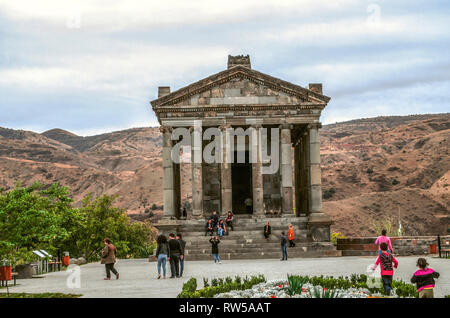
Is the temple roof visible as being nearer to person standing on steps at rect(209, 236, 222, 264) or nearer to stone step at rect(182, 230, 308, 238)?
stone step at rect(182, 230, 308, 238)

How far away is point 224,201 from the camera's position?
1553 inches

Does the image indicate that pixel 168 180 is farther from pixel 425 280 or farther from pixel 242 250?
pixel 425 280

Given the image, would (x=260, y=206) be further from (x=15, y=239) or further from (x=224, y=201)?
(x=15, y=239)

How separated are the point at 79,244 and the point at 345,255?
29.8 m

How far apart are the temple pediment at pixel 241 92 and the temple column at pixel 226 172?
2.06 meters

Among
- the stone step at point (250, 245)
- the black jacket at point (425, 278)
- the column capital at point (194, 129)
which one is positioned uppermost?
the column capital at point (194, 129)

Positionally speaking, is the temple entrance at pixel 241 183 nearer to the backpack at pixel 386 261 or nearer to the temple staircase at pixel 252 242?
the temple staircase at pixel 252 242

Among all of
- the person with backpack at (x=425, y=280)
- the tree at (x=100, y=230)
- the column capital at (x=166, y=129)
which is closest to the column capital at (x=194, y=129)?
the column capital at (x=166, y=129)

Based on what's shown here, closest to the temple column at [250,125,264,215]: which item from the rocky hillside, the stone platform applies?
the stone platform

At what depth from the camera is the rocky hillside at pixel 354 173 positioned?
276 feet

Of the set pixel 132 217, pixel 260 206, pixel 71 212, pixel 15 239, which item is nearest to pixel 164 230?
pixel 260 206

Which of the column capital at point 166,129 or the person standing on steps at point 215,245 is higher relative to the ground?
the column capital at point 166,129

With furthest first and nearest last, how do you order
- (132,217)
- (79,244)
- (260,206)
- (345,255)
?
(132,217), (79,244), (260,206), (345,255)

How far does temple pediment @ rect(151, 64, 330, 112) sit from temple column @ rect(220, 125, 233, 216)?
6.75ft
